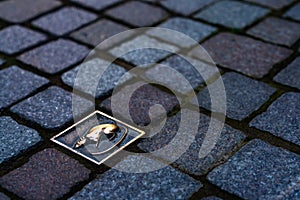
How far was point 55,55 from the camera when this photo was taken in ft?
9.76

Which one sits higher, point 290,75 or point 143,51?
point 143,51

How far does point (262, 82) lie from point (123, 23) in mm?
1094

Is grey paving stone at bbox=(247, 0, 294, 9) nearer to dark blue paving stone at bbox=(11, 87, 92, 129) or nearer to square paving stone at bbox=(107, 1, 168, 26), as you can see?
square paving stone at bbox=(107, 1, 168, 26)

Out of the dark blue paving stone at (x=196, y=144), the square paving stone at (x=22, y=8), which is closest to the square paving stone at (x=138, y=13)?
the square paving stone at (x=22, y=8)

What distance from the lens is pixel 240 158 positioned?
218 cm

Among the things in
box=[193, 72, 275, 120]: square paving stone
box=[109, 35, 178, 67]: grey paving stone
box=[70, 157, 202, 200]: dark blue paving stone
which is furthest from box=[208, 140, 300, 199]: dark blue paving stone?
box=[109, 35, 178, 67]: grey paving stone

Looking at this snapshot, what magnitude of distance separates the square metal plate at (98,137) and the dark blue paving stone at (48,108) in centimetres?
10

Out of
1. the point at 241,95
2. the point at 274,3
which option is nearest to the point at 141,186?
the point at 241,95

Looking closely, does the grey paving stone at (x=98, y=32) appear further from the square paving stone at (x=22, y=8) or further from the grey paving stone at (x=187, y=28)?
the square paving stone at (x=22, y=8)

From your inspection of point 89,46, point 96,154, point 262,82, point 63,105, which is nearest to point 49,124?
point 63,105

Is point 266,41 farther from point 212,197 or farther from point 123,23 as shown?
point 212,197

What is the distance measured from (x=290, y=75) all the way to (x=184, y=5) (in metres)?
1.09

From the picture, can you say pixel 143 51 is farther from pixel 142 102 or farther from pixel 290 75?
pixel 290 75

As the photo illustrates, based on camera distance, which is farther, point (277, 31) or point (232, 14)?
point (232, 14)
